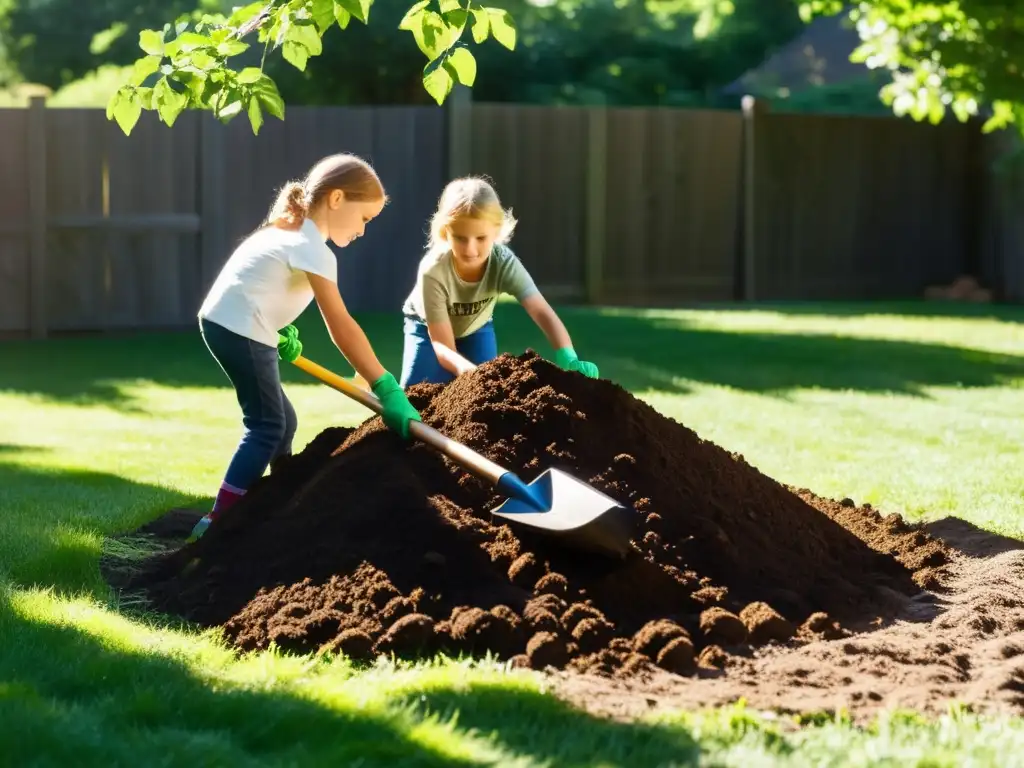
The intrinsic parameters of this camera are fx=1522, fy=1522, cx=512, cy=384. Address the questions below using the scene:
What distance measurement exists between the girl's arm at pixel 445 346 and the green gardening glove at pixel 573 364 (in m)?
0.35

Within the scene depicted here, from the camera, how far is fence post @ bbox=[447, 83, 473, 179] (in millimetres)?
13586

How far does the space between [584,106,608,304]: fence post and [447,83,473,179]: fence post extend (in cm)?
140

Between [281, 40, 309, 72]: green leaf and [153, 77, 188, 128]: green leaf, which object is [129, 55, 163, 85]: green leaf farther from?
[281, 40, 309, 72]: green leaf

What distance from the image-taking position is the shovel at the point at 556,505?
4.28 metres

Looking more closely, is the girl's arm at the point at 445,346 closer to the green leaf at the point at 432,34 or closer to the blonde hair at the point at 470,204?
the blonde hair at the point at 470,204

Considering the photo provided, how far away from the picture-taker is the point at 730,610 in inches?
168

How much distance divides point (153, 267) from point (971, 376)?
6.31m

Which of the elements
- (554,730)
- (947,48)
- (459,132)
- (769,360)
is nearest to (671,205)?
(459,132)

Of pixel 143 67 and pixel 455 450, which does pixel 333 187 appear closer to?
pixel 143 67

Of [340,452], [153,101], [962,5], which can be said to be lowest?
[340,452]

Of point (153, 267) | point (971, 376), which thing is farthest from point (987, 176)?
point (153, 267)

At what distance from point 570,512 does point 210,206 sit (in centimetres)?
850

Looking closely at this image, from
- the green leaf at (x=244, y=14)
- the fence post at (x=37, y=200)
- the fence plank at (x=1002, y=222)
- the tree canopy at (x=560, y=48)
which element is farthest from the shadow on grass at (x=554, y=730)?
the fence plank at (x=1002, y=222)

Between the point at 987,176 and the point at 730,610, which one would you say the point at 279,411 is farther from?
the point at 987,176
